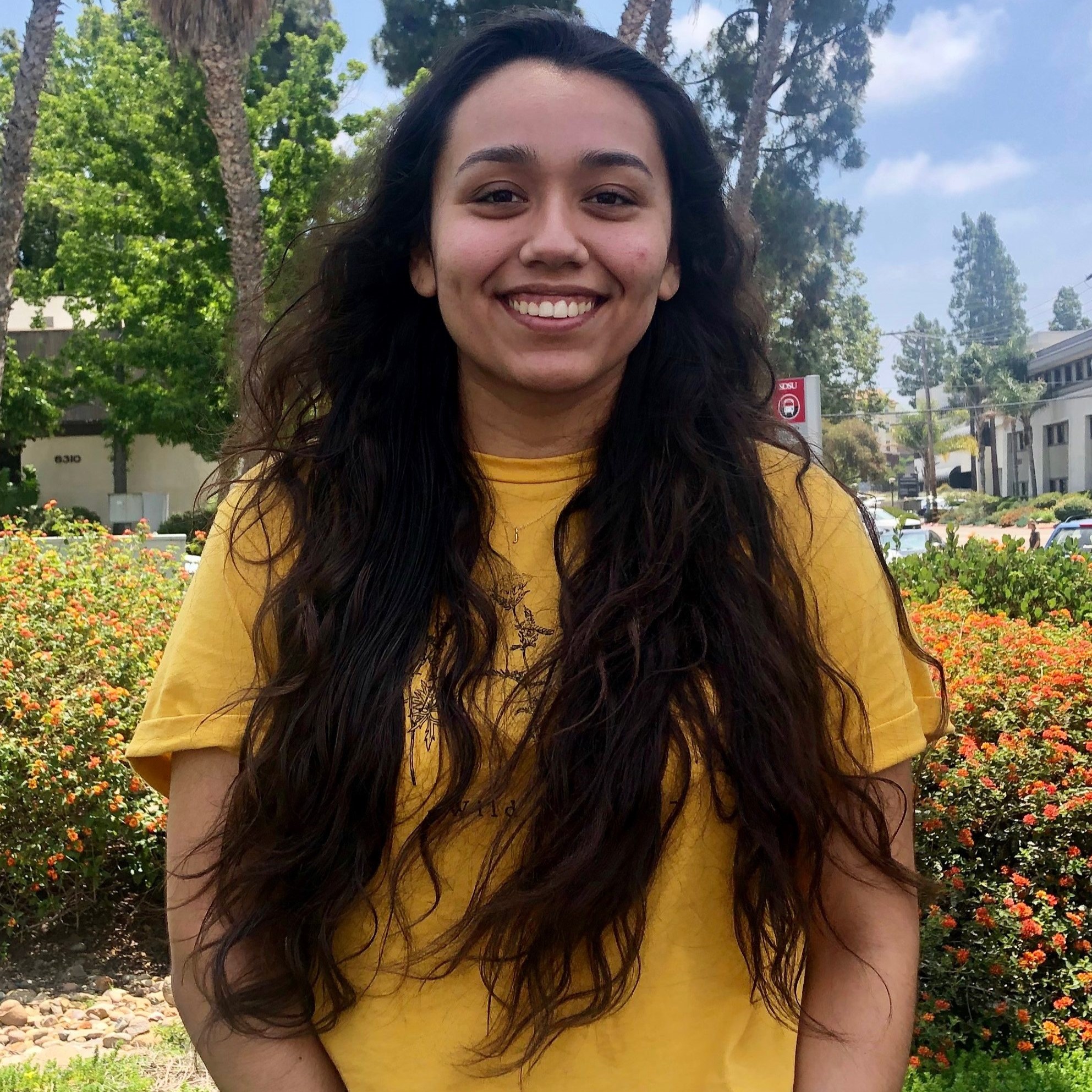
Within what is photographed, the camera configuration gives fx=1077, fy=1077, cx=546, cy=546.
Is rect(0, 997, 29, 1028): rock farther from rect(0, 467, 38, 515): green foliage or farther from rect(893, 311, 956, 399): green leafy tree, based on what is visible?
rect(893, 311, 956, 399): green leafy tree

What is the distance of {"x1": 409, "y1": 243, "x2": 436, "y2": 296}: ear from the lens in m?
1.59

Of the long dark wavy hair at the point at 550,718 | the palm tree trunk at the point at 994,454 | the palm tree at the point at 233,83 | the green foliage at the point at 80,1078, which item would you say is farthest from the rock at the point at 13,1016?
the palm tree trunk at the point at 994,454

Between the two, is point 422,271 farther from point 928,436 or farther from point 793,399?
point 928,436

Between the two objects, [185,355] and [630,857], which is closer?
[630,857]

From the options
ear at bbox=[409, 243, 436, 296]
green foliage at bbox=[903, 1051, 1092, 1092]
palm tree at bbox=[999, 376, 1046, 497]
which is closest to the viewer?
ear at bbox=[409, 243, 436, 296]

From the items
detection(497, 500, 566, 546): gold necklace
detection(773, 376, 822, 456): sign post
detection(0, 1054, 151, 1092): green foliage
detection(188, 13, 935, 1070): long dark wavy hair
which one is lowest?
detection(0, 1054, 151, 1092): green foliage

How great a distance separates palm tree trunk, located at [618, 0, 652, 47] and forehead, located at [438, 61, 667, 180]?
10219 mm

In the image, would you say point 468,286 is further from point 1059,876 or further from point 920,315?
point 920,315

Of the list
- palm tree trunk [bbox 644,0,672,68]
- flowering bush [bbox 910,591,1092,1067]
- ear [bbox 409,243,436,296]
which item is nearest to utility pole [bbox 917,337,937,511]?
palm tree trunk [bbox 644,0,672,68]

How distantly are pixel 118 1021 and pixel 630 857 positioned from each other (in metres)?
3.48

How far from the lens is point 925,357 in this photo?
231ft

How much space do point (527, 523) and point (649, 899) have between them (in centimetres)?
52

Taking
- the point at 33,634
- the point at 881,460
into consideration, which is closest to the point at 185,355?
the point at 33,634

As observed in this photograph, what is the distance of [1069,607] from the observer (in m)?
6.25
